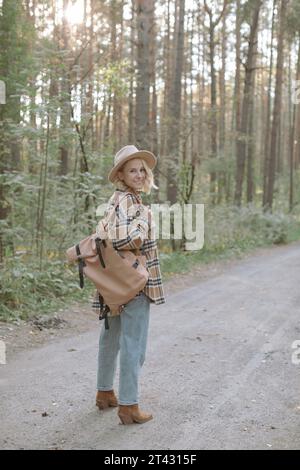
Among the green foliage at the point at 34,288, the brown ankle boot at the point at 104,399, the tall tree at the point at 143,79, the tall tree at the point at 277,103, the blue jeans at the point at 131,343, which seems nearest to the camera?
the blue jeans at the point at 131,343

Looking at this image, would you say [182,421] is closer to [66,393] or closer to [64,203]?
[66,393]

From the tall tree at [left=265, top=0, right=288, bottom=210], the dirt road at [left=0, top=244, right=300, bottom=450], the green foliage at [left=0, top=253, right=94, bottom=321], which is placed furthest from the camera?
the tall tree at [left=265, top=0, right=288, bottom=210]

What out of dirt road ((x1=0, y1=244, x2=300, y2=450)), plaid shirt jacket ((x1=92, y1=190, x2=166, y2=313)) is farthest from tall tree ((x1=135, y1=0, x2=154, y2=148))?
plaid shirt jacket ((x1=92, y1=190, x2=166, y2=313))

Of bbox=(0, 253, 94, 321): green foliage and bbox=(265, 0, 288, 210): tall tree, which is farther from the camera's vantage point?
bbox=(265, 0, 288, 210): tall tree

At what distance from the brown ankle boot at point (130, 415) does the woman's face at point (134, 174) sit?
63.9 inches

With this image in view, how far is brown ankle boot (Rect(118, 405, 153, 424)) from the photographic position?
13.6 feet

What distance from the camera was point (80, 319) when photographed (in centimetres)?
803

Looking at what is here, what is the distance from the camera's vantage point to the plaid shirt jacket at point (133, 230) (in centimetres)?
399

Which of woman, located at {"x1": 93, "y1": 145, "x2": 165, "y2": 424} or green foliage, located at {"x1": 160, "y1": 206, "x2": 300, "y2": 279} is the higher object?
woman, located at {"x1": 93, "y1": 145, "x2": 165, "y2": 424}

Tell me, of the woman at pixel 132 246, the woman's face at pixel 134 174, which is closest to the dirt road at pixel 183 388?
the woman at pixel 132 246

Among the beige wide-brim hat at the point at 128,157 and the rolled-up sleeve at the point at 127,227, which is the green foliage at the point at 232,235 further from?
the rolled-up sleeve at the point at 127,227

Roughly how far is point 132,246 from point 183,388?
5.56 ft

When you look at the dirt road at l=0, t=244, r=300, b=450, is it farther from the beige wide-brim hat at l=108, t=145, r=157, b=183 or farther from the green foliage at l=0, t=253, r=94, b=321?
the beige wide-brim hat at l=108, t=145, r=157, b=183

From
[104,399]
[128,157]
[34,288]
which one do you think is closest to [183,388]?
[104,399]
